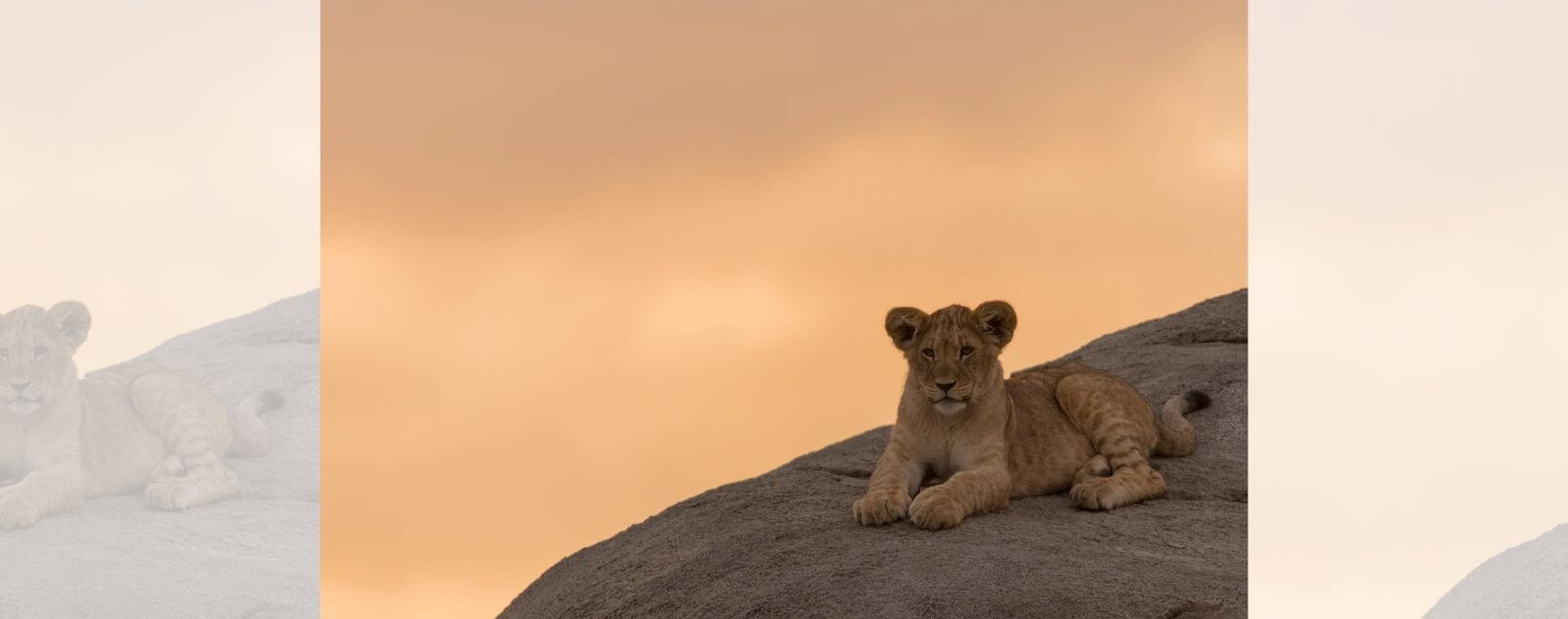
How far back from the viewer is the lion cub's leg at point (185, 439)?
7230 millimetres

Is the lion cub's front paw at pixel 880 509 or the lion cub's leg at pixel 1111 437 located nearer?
the lion cub's front paw at pixel 880 509

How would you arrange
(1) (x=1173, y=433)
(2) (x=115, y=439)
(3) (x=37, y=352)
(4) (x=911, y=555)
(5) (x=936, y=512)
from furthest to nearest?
(2) (x=115, y=439)
(3) (x=37, y=352)
(1) (x=1173, y=433)
(5) (x=936, y=512)
(4) (x=911, y=555)

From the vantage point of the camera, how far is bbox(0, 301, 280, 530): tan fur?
7074 millimetres

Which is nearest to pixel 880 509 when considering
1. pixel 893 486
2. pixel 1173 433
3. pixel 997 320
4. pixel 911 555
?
pixel 893 486

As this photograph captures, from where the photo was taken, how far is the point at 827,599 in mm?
4477

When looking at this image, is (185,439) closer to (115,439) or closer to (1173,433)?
(115,439)

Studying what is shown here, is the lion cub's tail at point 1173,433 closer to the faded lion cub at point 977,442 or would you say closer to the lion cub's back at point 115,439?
the faded lion cub at point 977,442

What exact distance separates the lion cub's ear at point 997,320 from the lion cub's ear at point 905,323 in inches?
8.0

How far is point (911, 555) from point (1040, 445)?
1085mm

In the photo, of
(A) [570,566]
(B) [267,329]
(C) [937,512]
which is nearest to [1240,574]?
(C) [937,512]

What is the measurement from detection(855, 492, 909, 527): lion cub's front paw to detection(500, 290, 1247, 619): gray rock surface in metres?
0.05

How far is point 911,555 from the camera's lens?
181 inches
